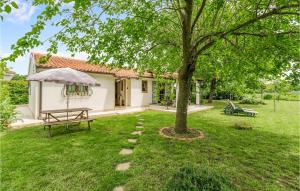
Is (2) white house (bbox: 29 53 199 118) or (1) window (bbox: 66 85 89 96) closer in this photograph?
(2) white house (bbox: 29 53 199 118)

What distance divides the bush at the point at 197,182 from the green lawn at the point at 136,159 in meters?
0.87

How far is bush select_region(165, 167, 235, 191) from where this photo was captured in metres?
2.88

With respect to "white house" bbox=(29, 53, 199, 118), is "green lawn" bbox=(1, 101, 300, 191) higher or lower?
lower

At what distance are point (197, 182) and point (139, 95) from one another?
50.9 feet

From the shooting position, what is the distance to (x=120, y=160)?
203 inches

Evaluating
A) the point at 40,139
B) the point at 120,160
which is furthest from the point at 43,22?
the point at 40,139

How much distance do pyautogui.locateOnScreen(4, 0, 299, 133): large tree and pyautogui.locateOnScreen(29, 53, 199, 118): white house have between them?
1787 millimetres

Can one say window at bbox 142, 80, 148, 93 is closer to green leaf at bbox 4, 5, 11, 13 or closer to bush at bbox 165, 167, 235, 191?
bush at bbox 165, 167, 235, 191

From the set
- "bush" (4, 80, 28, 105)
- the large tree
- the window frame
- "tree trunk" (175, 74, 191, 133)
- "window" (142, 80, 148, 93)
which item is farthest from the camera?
"window" (142, 80, 148, 93)

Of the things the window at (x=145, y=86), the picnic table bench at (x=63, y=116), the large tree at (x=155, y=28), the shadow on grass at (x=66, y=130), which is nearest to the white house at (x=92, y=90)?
the window at (x=145, y=86)

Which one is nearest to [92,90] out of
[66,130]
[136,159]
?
[66,130]

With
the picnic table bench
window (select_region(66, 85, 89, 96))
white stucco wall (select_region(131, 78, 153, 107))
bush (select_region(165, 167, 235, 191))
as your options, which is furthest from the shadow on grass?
white stucco wall (select_region(131, 78, 153, 107))

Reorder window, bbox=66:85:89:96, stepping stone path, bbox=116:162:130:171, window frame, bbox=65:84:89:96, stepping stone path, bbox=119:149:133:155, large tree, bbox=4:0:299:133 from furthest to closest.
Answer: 1. window, bbox=66:85:89:96
2. window frame, bbox=65:84:89:96
3. stepping stone path, bbox=119:149:133:155
4. large tree, bbox=4:0:299:133
5. stepping stone path, bbox=116:162:130:171

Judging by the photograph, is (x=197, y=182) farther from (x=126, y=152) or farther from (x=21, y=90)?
(x=21, y=90)
